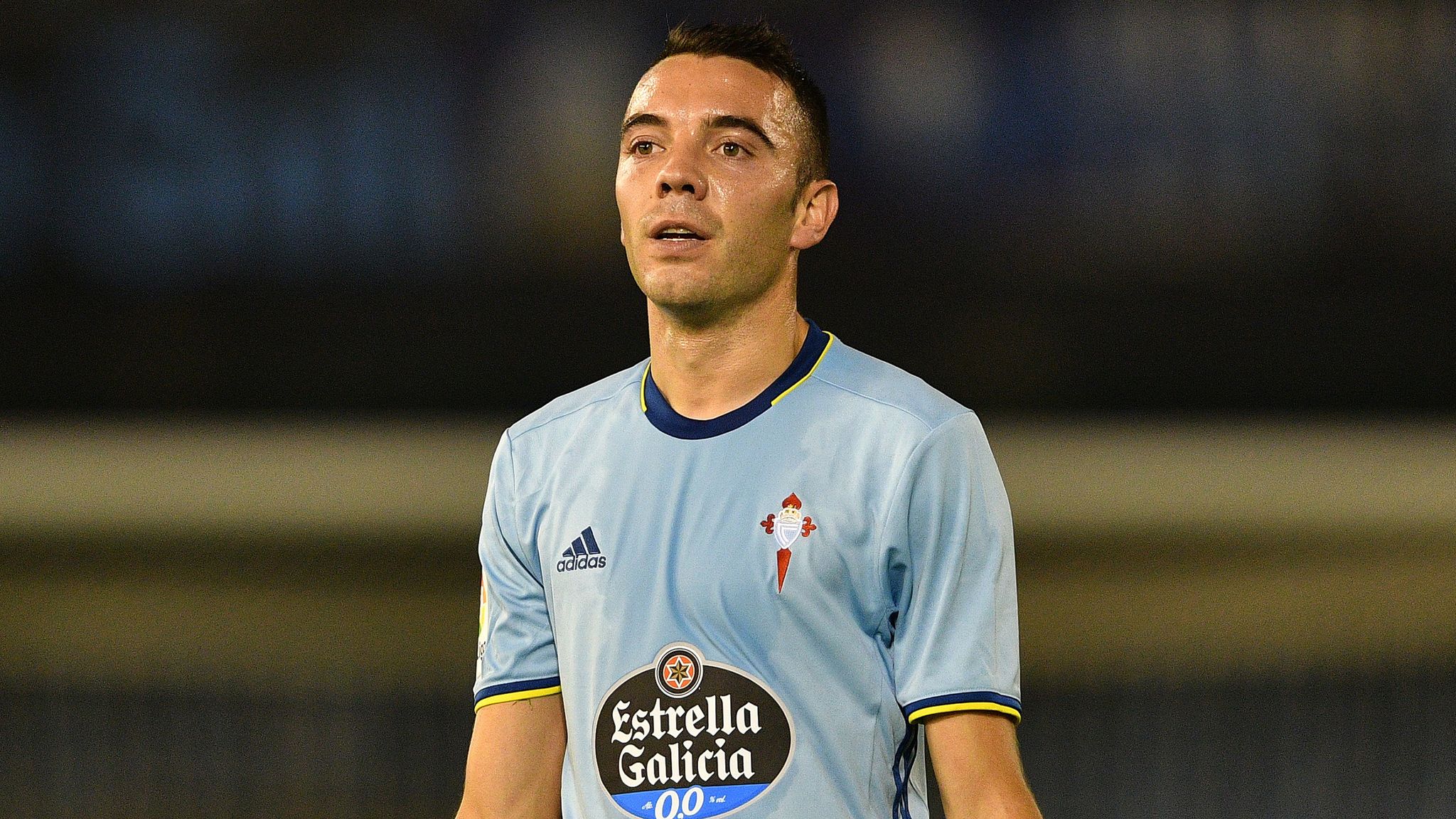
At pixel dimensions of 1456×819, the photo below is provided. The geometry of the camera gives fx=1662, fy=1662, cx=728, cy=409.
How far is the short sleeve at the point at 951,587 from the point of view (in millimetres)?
1601

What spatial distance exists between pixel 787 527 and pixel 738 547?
0.05m

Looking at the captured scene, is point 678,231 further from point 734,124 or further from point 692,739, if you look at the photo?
point 692,739

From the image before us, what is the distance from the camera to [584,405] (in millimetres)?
1882

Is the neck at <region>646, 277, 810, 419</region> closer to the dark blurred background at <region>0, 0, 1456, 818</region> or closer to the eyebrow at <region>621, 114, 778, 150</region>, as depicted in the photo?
the eyebrow at <region>621, 114, 778, 150</region>

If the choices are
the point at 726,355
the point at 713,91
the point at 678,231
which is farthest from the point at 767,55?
the point at 726,355

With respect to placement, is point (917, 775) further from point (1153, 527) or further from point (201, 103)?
point (201, 103)

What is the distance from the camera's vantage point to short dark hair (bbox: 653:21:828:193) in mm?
1799

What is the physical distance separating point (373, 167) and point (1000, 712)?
7192 millimetres

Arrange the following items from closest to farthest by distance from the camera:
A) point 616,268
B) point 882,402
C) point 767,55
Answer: point 882,402 < point 767,55 < point 616,268

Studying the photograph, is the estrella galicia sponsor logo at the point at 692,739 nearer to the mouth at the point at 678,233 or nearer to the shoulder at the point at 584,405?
the shoulder at the point at 584,405

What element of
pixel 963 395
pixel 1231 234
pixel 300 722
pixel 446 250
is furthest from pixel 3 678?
pixel 1231 234

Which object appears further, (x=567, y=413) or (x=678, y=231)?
(x=567, y=413)

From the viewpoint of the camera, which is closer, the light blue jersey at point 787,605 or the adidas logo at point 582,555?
the light blue jersey at point 787,605

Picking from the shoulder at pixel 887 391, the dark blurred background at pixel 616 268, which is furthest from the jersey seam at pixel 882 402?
the dark blurred background at pixel 616 268
